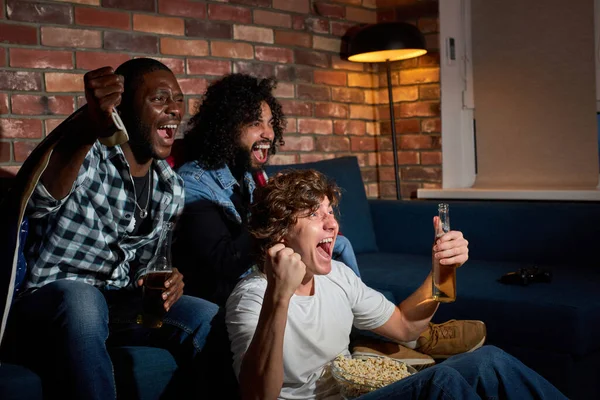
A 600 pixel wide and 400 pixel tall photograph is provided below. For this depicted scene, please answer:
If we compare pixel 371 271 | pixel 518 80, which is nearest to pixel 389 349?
pixel 371 271

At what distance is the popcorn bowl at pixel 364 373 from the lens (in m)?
1.58

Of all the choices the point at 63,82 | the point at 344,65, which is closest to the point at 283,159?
the point at 344,65

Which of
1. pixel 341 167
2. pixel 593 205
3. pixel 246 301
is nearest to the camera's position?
pixel 246 301

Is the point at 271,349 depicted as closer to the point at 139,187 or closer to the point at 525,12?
the point at 139,187

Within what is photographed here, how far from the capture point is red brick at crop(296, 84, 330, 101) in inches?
142

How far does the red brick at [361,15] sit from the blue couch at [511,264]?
0.93 m

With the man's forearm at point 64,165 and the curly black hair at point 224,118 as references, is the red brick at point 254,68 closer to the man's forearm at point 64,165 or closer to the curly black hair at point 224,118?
the curly black hair at point 224,118

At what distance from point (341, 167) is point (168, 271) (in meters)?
1.65

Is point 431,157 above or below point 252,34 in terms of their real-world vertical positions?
below

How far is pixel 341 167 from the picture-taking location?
3355 millimetres

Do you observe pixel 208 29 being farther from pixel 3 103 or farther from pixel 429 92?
pixel 429 92

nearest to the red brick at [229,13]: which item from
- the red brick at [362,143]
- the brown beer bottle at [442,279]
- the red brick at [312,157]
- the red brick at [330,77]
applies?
the red brick at [330,77]

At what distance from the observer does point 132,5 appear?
2.88m

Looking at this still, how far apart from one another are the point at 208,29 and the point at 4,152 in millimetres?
1120
